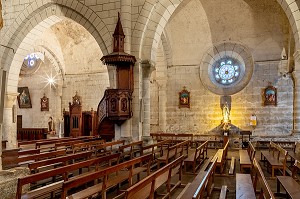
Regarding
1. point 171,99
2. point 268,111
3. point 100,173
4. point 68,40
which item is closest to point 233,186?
point 100,173

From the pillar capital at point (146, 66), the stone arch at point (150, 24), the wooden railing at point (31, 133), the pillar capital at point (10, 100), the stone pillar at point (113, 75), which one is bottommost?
the wooden railing at point (31, 133)

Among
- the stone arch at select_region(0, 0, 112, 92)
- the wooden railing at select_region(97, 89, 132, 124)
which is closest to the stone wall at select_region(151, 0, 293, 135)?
the stone arch at select_region(0, 0, 112, 92)

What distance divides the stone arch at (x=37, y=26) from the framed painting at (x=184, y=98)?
6.01 m

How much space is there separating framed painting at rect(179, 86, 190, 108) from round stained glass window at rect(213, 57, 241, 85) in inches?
64.2

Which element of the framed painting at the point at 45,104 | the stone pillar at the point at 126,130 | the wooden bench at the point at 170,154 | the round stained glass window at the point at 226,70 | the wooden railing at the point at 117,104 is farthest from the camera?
the framed painting at the point at 45,104

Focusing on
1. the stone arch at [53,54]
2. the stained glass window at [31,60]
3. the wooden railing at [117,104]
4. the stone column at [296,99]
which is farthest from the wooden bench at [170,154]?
the stained glass window at [31,60]

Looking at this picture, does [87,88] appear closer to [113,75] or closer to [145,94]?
[113,75]

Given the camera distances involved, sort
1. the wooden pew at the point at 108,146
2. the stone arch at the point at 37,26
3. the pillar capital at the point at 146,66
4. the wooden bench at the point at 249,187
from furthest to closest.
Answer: the stone arch at the point at 37,26
the pillar capital at the point at 146,66
the wooden pew at the point at 108,146
the wooden bench at the point at 249,187

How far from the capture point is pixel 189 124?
1395cm

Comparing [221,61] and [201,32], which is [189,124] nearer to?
[221,61]

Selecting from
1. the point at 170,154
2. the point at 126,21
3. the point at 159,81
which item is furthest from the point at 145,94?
the point at 159,81

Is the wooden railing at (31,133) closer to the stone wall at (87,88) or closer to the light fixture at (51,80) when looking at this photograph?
the stone wall at (87,88)

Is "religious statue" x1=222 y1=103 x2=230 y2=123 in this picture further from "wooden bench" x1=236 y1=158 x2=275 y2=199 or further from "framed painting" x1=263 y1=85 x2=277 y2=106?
"wooden bench" x1=236 y1=158 x2=275 y2=199

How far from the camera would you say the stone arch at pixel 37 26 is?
30.0 feet
